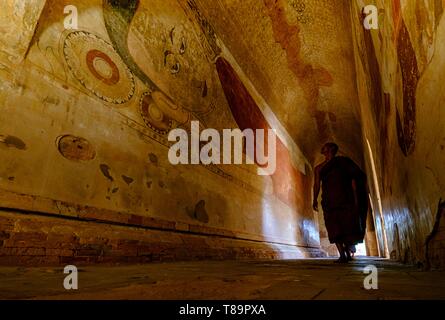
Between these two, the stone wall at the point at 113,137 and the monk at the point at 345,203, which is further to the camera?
the monk at the point at 345,203

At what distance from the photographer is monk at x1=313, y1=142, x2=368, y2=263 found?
11.7ft

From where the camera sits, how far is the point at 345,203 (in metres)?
3.63

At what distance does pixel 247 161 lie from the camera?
22.6 feet

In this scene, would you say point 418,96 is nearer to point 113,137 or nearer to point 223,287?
point 223,287

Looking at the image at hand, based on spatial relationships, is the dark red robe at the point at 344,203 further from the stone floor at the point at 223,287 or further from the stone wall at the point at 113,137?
the stone floor at the point at 223,287

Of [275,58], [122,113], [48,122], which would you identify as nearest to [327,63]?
[275,58]

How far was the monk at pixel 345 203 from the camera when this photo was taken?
357 cm

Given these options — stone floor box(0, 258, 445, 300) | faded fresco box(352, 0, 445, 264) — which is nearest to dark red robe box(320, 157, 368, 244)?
faded fresco box(352, 0, 445, 264)

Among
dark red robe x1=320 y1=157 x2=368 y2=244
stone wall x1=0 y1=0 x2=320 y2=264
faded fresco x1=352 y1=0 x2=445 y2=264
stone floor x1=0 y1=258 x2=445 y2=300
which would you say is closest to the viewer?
stone floor x1=0 y1=258 x2=445 y2=300

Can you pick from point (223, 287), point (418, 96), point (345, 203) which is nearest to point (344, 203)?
point (345, 203)

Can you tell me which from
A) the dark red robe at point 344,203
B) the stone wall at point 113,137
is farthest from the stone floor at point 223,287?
the dark red robe at point 344,203

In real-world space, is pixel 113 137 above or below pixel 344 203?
above

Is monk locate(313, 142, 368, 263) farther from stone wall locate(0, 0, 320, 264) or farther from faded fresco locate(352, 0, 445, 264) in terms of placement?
stone wall locate(0, 0, 320, 264)
